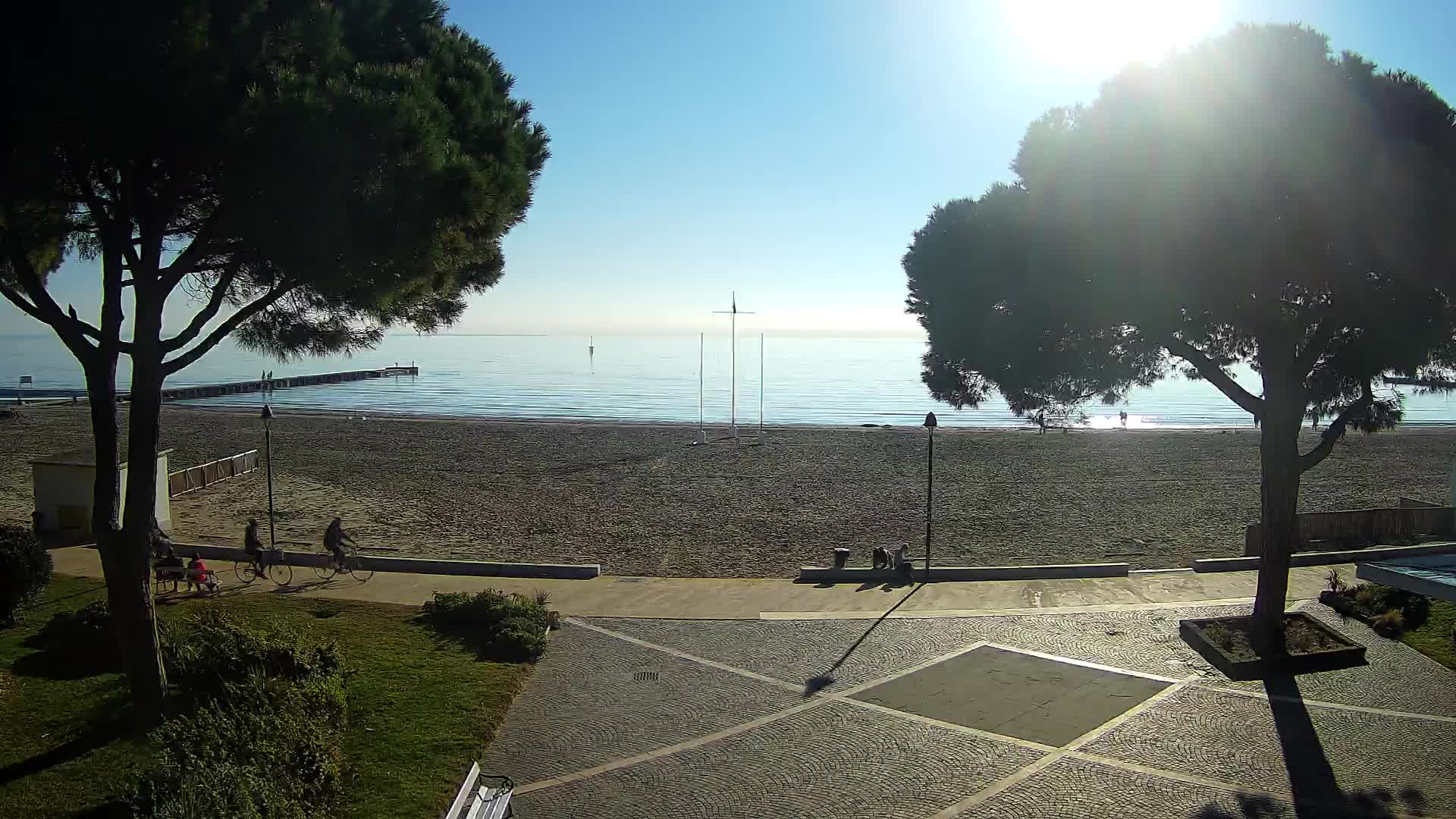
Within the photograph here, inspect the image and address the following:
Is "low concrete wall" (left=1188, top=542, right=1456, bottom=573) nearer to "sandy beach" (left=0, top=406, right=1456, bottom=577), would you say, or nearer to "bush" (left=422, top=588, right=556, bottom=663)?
"sandy beach" (left=0, top=406, right=1456, bottom=577)

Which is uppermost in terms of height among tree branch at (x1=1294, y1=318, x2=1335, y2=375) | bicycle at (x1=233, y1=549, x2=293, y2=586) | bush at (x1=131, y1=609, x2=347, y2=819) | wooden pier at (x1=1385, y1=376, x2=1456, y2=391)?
tree branch at (x1=1294, y1=318, x2=1335, y2=375)

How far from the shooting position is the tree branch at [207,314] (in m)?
9.40

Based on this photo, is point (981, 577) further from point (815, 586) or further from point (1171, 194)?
point (1171, 194)

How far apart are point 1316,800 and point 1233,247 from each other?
6287mm

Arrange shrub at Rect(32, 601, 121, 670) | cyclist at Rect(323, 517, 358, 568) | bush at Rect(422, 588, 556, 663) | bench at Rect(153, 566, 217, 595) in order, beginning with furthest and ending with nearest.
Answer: cyclist at Rect(323, 517, 358, 568) → bench at Rect(153, 566, 217, 595) → bush at Rect(422, 588, 556, 663) → shrub at Rect(32, 601, 121, 670)

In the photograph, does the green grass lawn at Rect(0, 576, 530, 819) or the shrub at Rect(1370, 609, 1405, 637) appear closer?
the green grass lawn at Rect(0, 576, 530, 819)

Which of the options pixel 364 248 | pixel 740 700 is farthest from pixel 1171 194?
pixel 364 248

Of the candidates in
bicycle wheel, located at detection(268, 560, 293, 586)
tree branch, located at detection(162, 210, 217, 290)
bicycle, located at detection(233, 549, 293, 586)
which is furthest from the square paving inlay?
bicycle, located at detection(233, 549, 293, 586)

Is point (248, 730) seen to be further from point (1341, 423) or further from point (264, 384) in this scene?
point (264, 384)

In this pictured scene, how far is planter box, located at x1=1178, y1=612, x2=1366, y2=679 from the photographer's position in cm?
1165

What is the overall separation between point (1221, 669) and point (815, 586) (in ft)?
22.8

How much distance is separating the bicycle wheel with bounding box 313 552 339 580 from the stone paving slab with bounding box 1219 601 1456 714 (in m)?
14.7

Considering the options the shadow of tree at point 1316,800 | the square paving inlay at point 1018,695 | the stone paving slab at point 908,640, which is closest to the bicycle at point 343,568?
the stone paving slab at point 908,640

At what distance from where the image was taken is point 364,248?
8789mm
